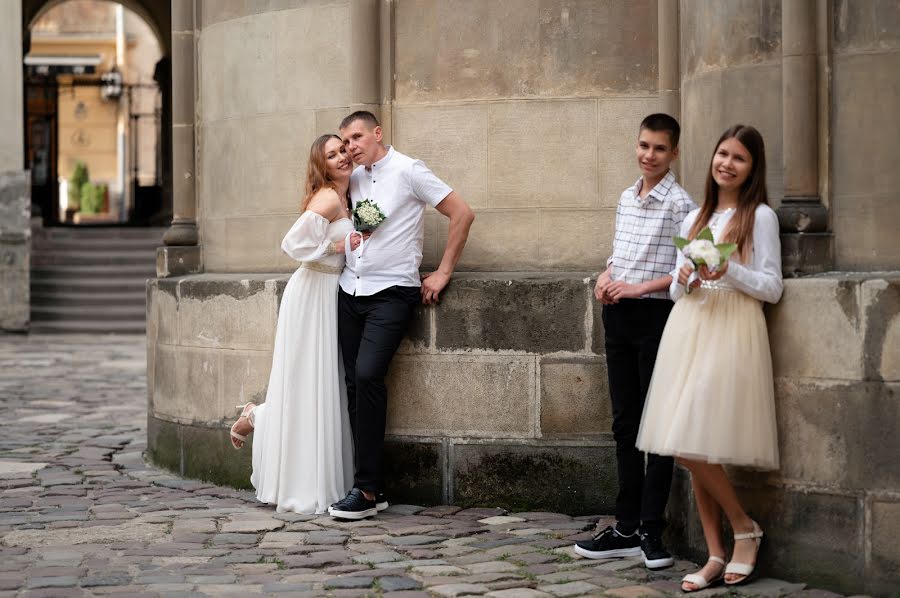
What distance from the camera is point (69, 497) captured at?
286 inches

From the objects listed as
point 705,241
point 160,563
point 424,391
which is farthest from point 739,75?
point 160,563

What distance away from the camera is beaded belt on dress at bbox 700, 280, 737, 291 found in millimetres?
5250

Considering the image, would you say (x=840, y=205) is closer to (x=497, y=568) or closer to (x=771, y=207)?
(x=771, y=207)

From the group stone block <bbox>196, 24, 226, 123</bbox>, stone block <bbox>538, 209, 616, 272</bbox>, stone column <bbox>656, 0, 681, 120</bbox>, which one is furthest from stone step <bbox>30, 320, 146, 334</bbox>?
stone column <bbox>656, 0, 681, 120</bbox>

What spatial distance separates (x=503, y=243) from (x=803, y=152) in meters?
1.99

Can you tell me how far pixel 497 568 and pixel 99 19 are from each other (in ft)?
136

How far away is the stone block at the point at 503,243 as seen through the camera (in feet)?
23.2

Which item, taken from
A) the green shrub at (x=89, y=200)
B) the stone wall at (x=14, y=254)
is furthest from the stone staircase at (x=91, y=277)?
the green shrub at (x=89, y=200)

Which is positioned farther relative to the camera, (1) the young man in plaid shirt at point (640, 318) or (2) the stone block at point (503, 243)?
(2) the stone block at point (503, 243)

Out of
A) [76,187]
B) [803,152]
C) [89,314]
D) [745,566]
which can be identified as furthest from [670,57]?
[76,187]

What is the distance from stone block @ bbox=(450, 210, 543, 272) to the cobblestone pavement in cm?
125

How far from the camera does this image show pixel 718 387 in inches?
202

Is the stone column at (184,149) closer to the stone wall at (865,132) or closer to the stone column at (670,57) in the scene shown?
the stone column at (670,57)

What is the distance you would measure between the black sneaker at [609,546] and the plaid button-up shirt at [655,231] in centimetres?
101
